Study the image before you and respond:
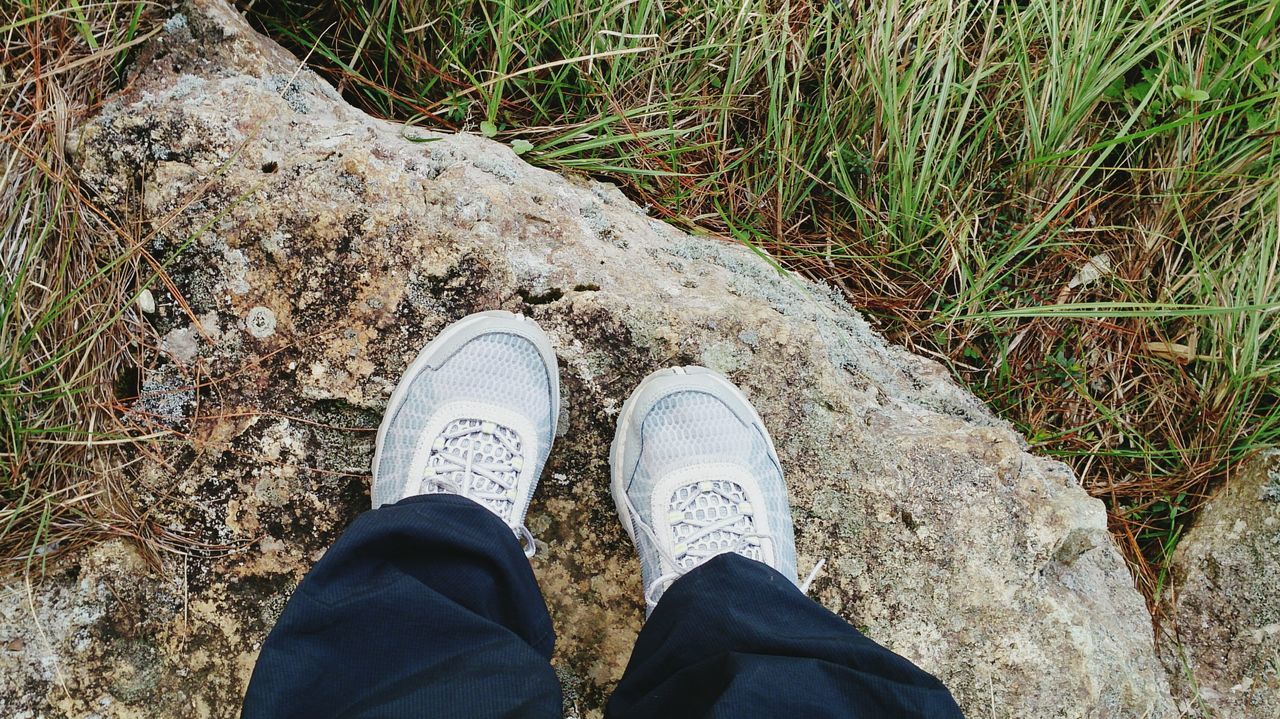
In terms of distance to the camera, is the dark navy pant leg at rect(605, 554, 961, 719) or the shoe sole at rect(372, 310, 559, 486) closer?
the dark navy pant leg at rect(605, 554, 961, 719)

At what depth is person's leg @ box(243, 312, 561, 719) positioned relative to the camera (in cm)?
125

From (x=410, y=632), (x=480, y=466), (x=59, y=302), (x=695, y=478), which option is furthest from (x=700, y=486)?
(x=59, y=302)

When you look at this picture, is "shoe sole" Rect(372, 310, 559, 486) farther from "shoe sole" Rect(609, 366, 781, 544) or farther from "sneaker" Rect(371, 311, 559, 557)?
"shoe sole" Rect(609, 366, 781, 544)

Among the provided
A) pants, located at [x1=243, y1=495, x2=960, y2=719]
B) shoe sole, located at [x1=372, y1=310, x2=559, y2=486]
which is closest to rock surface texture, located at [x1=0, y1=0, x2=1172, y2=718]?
shoe sole, located at [x1=372, y1=310, x2=559, y2=486]

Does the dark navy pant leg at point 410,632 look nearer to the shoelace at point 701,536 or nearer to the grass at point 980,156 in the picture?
the shoelace at point 701,536

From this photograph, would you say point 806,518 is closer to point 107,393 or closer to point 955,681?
point 955,681

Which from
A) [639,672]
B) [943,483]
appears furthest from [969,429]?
[639,672]

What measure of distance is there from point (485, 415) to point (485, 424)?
0.07 feet

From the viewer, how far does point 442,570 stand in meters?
1.44

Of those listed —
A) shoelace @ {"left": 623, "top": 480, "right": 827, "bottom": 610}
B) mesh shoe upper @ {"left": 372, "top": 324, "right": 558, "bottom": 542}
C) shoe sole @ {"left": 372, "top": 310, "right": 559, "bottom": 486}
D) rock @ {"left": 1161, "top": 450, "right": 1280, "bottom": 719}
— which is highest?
shoe sole @ {"left": 372, "top": 310, "right": 559, "bottom": 486}

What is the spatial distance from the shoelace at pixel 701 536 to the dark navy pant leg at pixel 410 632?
0.32 metres

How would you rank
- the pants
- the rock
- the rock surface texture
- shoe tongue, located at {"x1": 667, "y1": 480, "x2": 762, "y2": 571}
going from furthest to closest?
1. the rock
2. shoe tongue, located at {"x1": 667, "y1": 480, "x2": 762, "y2": 571}
3. the rock surface texture
4. the pants

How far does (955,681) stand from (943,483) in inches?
17.2

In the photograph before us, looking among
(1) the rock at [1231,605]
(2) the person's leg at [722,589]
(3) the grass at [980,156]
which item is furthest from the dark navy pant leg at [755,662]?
(1) the rock at [1231,605]
